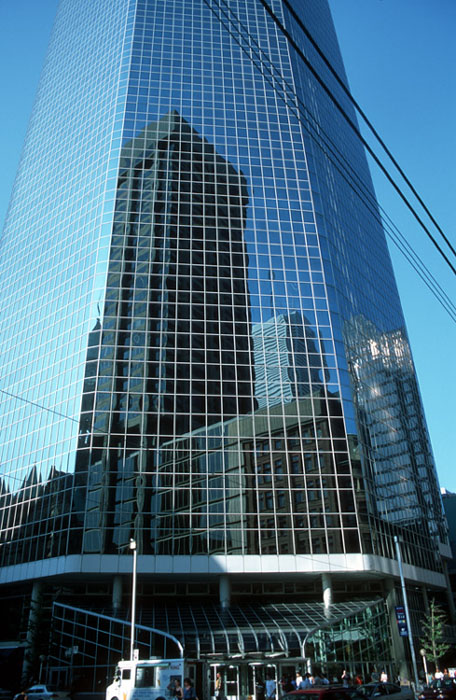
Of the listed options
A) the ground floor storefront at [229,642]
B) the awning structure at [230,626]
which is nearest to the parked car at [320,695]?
the awning structure at [230,626]

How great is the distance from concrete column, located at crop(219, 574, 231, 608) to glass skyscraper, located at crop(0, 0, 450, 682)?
0.41 feet

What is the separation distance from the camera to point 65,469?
51156 millimetres

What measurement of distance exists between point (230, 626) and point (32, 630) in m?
16.5

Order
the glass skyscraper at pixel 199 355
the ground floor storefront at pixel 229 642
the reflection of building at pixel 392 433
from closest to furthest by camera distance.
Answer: the ground floor storefront at pixel 229 642 → the glass skyscraper at pixel 199 355 → the reflection of building at pixel 392 433

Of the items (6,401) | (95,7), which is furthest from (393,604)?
(95,7)

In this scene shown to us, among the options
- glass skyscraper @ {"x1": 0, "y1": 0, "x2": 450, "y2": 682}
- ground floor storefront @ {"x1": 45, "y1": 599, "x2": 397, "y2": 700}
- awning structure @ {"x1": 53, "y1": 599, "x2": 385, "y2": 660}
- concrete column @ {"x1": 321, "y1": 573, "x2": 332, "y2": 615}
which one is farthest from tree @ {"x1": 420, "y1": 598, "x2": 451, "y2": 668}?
concrete column @ {"x1": 321, "y1": 573, "x2": 332, "y2": 615}

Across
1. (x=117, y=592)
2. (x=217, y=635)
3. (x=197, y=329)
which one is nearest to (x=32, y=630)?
(x=117, y=592)

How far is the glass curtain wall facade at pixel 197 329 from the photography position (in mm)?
50562

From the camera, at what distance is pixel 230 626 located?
44.1 m

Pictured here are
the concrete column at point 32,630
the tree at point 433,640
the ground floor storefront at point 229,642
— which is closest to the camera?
the ground floor storefront at point 229,642

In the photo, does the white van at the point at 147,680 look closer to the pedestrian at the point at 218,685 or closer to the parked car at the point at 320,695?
the pedestrian at the point at 218,685

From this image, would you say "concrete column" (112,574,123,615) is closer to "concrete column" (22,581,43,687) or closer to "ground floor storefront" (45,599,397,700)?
"ground floor storefront" (45,599,397,700)

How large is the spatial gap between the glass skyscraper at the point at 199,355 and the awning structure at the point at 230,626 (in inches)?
85.0

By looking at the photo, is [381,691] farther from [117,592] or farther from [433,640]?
[433,640]
